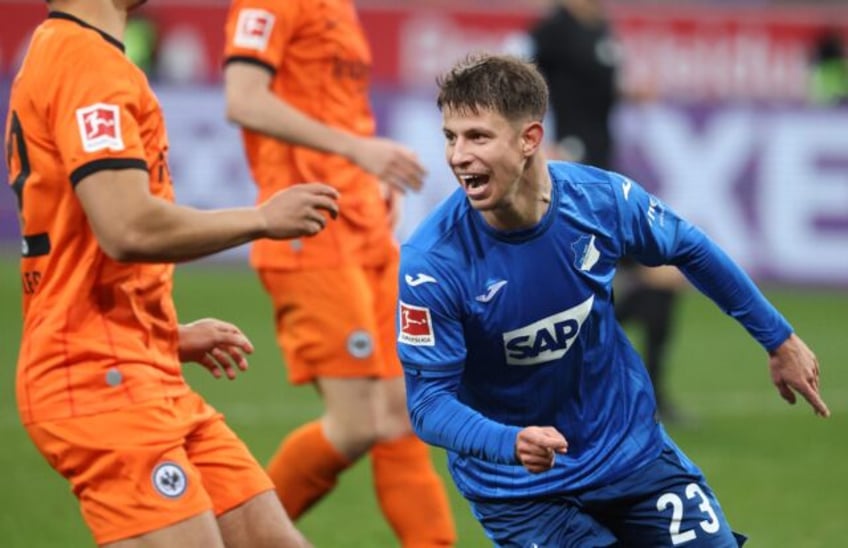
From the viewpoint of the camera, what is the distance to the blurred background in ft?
25.5

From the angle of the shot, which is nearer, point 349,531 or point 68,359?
point 68,359

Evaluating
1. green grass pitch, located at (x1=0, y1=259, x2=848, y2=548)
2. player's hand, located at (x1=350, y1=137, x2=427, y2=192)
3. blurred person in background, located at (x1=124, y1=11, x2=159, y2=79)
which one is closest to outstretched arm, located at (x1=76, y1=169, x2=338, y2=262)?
player's hand, located at (x1=350, y1=137, x2=427, y2=192)

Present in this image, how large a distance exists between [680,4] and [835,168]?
7562 millimetres

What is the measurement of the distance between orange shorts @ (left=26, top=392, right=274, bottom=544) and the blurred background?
102 inches

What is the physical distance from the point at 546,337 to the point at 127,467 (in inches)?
46.5

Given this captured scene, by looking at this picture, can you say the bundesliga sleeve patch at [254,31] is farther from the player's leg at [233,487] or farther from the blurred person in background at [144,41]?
the blurred person in background at [144,41]

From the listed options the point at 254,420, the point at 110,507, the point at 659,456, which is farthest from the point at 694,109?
the point at 110,507

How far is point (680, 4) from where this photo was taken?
70.9ft

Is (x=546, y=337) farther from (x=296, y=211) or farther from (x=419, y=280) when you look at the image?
(x=296, y=211)

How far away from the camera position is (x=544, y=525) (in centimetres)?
450

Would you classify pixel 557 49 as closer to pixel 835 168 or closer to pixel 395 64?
pixel 835 168

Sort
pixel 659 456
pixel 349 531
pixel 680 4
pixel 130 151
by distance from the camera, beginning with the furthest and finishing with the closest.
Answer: pixel 680 4, pixel 349 531, pixel 659 456, pixel 130 151

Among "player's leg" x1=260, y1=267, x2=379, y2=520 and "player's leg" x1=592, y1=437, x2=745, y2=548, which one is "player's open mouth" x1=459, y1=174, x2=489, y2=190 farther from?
"player's leg" x1=260, y1=267, x2=379, y2=520

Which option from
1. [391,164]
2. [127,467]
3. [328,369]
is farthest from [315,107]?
[127,467]
